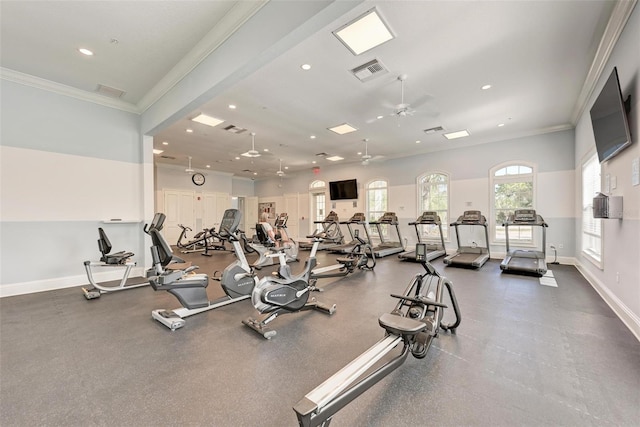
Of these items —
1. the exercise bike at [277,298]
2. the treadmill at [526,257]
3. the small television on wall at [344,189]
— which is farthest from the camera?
the small television on wall at [344,189]

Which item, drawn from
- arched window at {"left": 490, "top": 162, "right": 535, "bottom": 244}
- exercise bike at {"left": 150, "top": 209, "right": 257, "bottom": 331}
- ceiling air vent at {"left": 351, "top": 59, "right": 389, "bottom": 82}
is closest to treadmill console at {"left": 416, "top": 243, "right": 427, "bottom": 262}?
exercise bike at {"left": 150, "top": 209, "right": 257, "bottom": 331}

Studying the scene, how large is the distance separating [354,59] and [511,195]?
636cm

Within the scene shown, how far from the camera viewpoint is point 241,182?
14023 mm

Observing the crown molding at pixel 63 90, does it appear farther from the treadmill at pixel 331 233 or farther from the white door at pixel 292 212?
the white door at pixel 292 212

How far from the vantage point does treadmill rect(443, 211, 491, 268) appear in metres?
6.17

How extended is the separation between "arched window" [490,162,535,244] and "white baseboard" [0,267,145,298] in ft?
31.5

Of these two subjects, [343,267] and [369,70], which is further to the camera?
[343,267]

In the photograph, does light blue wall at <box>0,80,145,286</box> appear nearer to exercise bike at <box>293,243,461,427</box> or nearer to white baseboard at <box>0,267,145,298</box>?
white baseboard at <box>0,267,145,298</box>

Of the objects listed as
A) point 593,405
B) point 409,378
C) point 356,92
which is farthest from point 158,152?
point 593,405

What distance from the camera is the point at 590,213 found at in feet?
16.6

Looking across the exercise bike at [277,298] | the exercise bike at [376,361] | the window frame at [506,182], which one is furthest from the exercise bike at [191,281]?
the window frame at [506,182]

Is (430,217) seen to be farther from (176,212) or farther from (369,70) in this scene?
(176,212)

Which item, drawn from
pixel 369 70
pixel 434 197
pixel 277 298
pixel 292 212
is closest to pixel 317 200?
pixel 292 212

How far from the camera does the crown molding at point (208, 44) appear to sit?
292cm
